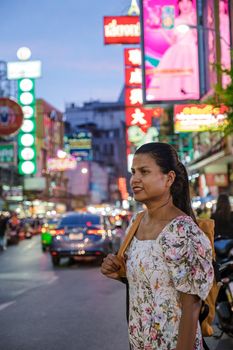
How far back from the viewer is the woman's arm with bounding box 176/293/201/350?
3.30 metres

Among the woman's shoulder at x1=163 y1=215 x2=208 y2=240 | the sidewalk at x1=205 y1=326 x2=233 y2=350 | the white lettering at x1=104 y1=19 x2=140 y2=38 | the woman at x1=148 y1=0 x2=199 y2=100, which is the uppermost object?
the white lettering at x1=104 y1=19 x2=140 y2=38

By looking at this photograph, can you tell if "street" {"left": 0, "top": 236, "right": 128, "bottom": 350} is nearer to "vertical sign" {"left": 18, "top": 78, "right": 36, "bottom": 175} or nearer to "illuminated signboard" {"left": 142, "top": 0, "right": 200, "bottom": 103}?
"illuminated signboard" {"left": 142, "top": 0, "right": 200, "bottom": 103}

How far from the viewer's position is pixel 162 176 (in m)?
3.67

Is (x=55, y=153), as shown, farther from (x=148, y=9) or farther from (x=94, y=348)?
(x=94, y=348)

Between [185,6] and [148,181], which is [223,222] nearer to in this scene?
[148,181]

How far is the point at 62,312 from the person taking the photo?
10.4m

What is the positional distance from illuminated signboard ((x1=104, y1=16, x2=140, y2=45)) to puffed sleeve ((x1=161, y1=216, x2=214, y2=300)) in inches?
1244

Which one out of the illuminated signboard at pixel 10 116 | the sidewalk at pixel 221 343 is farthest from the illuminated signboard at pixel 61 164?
the sidewalk at pixel 221 343

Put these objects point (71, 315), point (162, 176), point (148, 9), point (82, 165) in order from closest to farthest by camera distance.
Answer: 1. point (162, 176)
2. point (71, 315)
3. point (148, 9)
4. point (82, 165)

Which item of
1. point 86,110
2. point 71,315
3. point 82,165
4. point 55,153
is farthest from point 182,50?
point 86,110

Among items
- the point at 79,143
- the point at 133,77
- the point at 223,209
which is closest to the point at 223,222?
the point at 223,209

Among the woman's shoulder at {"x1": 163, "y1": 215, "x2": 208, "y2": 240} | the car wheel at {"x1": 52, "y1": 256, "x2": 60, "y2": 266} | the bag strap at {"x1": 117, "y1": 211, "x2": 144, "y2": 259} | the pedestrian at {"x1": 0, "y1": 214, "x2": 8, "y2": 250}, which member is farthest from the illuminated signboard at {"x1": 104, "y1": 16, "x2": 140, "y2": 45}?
the woman's shoulder at {"x1": 163, "y1": 215, "x2": 208, "y2": 240}

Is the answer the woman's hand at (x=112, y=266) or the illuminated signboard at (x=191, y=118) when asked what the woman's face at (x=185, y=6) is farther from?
the woman's hand at (x=112, y=266)

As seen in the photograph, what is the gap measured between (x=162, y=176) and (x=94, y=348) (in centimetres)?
450
